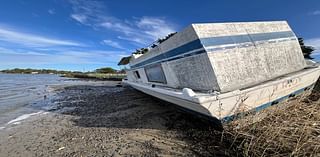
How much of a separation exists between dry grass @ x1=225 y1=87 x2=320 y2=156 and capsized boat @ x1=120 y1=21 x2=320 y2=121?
0.44 metres

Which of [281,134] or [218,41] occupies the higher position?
[218,41]

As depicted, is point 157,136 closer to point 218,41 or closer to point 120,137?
point 120,137

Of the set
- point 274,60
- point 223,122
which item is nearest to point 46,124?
point 223,122

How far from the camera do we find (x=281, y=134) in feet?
12.6

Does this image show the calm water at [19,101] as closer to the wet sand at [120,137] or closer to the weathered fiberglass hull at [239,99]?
the wet sand at [120,137]

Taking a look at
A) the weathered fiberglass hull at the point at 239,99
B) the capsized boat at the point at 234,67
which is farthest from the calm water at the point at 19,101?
the weathered fiberglass hull at the point at 239,99

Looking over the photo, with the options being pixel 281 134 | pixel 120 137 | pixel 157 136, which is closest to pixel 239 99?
pixel 281 134

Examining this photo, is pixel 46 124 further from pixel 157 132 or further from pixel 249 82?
pixel 249 82

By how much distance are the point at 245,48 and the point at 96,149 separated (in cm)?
547

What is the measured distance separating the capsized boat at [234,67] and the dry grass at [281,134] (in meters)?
0.44

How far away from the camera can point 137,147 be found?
15.9ft

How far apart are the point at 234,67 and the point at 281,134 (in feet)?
8.14

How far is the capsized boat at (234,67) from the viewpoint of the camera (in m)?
4.88

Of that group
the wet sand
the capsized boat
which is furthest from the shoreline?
the capsized boat
